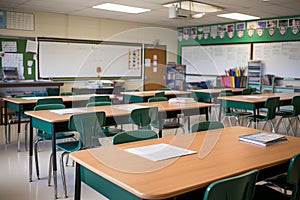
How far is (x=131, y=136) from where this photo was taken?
2506 mm

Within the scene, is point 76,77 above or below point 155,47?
below

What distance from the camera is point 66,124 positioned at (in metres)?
3.29

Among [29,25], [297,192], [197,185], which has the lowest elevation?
[297,192]

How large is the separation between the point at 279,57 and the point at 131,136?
6883mm

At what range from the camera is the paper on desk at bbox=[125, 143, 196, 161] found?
2.00 meters

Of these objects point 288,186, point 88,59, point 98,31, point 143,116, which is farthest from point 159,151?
point 98,31

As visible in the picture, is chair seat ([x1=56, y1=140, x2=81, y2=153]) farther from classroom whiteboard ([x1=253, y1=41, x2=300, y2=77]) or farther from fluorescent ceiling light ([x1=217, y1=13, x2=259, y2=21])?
classroom whiteboard ([x1=253, y1=41, x2=300, y2=77])

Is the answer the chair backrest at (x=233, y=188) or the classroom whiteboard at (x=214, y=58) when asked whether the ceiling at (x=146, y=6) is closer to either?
the classroom whiteboard at (x=214, y=58)

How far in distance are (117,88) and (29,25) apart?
2.65 m

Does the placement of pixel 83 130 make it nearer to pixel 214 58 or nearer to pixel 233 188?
pixel 233 188

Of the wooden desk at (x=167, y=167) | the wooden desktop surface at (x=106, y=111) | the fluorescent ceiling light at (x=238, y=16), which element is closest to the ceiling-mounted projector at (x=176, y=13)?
the fluorescent ceiling light at (x=238, y=16)

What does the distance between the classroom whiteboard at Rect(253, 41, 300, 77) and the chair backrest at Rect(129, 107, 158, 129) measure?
5.39 metres

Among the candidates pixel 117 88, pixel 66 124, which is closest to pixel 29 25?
pixel 117 88

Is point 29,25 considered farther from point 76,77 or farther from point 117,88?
point 117,88
